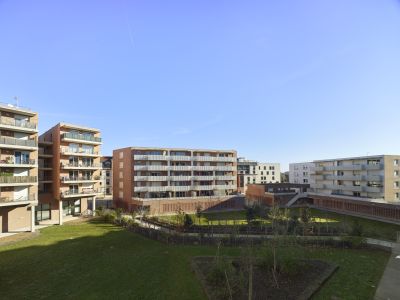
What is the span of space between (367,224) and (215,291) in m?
34.2

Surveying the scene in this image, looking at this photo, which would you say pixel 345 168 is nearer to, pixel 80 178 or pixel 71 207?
pixel 80 178

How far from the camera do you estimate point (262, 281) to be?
16125 millimetres

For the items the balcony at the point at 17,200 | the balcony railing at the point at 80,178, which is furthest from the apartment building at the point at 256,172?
the balcony at the point at 17,200

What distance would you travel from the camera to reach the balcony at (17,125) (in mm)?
32688

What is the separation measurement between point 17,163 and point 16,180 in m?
→ 2.93

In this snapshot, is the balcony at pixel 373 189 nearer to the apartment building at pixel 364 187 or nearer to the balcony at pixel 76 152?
the apartment building at pixel 364 187

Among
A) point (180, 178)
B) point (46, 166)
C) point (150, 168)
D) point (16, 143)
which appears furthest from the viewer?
point (180, 178)

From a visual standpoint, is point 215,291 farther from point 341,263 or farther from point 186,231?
point 186,231

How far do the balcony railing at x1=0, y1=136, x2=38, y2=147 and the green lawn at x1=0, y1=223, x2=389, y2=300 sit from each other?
12.7 metres

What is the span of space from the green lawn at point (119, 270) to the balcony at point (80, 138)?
→ 17866mm

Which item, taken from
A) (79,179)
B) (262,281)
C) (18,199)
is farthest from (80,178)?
(262,281)

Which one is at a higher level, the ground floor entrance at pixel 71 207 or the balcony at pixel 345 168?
the balcony at pixel 345 168

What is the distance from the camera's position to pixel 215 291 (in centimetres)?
1465

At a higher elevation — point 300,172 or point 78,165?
point 78,165
